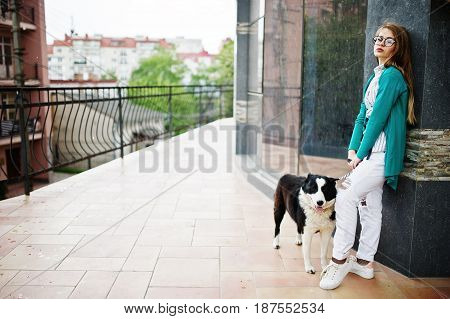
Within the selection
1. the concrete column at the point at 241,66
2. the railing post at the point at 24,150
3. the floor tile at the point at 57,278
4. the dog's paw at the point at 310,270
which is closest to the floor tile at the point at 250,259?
the dog's paw at the point at 310,270

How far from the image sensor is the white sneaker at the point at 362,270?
8.37 feet

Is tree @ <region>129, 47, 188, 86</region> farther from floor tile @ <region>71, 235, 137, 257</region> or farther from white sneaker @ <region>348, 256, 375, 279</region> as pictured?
white sneaker @ <region>348, 256, 375, 279</region>

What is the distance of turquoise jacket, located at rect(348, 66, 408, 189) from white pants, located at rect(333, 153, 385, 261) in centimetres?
7

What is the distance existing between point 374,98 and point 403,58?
0.92ft

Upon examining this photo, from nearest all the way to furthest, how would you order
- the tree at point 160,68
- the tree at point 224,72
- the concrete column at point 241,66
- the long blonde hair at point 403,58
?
the long blonde hair at point 403,58 → the concrete column at point 241,66 → the tree at point 224,72 → the tree at point 160,68

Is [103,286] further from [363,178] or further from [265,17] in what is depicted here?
[265,17]

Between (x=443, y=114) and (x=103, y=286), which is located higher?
(x=443, y=114)

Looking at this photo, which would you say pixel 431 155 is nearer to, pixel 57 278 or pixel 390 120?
pixel 390 120

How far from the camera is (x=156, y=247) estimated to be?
3043 mm

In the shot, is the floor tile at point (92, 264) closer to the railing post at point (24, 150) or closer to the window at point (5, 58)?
the railing post at point (24, 150)

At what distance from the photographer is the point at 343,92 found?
5312 mm

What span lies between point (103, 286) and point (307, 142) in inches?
170

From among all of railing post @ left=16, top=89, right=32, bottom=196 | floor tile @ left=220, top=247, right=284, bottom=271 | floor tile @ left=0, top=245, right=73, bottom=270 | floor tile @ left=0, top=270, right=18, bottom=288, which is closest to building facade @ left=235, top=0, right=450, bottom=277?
floor tile @ left=220, top=247, right=284, bottom=271

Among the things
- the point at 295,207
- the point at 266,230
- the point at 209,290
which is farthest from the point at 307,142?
the point at 209,290
